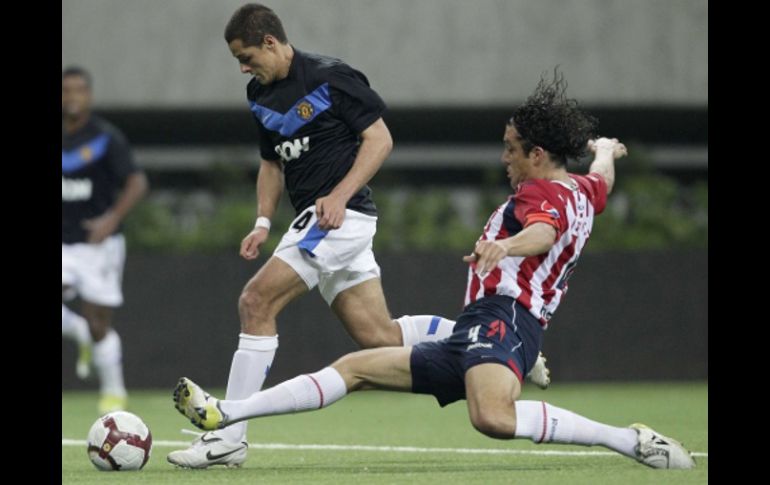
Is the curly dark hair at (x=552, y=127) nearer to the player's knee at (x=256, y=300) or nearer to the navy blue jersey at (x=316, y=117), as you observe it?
the navy blue jersey at (x=316, y=117)

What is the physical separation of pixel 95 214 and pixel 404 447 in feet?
15.9

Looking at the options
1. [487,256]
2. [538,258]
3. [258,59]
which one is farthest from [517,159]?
[258,59]

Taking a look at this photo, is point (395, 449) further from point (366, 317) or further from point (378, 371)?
point (378, 371)

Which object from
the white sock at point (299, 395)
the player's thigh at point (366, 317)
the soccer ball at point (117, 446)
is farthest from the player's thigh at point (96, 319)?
the white sock at point (299, 395)

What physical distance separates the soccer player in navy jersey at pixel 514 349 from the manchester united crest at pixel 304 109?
46.6 inches

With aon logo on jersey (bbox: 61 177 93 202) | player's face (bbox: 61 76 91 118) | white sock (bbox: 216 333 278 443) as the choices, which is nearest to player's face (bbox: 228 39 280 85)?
white sock (bbox: 216 333 278 443)

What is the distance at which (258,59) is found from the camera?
733 cm

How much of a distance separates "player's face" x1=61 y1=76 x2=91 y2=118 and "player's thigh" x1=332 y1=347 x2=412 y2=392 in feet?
18.0

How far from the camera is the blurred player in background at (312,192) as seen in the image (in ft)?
23.8

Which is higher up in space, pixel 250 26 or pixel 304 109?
pixel 250 26

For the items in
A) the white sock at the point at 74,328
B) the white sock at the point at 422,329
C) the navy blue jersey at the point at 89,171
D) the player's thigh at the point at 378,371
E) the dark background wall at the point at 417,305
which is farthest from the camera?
the dark background wall at the point at 417,305

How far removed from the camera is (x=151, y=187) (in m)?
20.5
